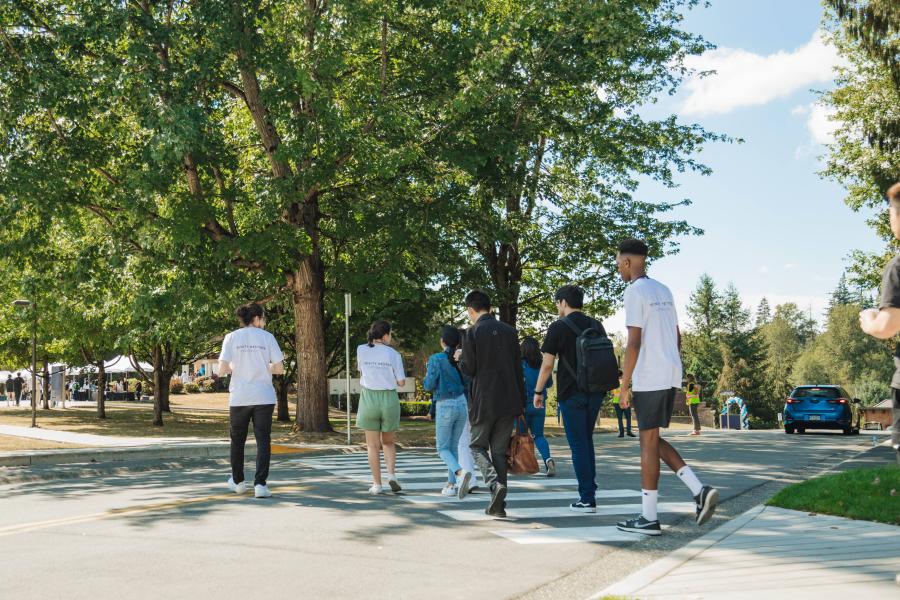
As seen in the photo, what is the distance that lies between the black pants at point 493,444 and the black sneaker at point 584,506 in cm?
78

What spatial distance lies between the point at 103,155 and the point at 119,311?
5868 mm

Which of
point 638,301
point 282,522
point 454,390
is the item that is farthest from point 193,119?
point 638,301

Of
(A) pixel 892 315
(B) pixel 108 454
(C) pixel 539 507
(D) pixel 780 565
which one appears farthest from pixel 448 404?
(B) pixel 108 454

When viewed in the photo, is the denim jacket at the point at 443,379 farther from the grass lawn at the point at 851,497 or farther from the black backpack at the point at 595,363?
the grass lawn at the point at 851,497

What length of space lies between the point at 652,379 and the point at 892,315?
2.66 meters

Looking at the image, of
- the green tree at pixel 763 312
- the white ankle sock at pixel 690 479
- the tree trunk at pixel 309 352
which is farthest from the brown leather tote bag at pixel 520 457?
the green tree at pixel 763 312

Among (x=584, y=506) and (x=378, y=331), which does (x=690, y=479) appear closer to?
(x=584, y=506)

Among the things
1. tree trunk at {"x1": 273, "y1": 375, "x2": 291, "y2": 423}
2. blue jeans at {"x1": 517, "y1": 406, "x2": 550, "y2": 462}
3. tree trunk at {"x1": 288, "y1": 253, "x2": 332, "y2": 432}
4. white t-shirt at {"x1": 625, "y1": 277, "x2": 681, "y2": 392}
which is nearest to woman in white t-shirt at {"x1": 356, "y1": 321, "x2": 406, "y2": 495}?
blue jeans at {"x1": 517, "y1": 406, "x2": 550, "y2": 462}

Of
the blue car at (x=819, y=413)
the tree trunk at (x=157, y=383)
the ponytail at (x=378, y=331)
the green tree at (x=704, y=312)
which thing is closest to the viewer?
the ponytail at (x=378, y=331)

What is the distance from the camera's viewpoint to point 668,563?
18.1ft

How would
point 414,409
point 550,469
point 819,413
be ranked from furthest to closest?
point 414,409 < point 819,413 < point 550,469

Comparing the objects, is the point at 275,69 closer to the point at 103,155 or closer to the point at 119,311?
the point at 103,155

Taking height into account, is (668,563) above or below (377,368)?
below

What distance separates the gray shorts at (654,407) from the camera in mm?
6641
